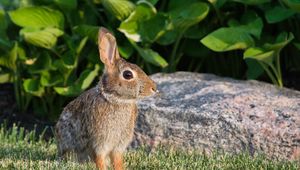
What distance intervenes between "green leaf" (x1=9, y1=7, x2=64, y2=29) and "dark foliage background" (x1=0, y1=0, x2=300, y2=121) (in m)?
0.01

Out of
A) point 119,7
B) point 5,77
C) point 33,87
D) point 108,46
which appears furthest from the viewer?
point 5,77

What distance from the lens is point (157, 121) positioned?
7281mm

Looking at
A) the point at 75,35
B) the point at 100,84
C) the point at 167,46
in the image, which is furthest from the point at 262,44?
the point at 100,84

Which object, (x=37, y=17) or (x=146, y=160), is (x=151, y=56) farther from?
(x=146, y=160)

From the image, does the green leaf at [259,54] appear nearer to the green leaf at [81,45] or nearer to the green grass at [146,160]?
the green grass at [146,160]

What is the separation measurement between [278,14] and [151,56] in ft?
4.45

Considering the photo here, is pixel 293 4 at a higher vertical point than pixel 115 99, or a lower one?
higher

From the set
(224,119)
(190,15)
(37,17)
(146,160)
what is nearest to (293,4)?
(190,15)

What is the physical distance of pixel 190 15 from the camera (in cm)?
791

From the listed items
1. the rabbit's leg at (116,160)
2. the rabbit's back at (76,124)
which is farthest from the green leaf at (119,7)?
the rabbit's leg at (116,160)

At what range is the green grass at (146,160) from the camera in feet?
19.5

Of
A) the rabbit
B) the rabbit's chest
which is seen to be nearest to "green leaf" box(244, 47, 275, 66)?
the rabbit

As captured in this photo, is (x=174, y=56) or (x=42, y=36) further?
(x=174, y=56)

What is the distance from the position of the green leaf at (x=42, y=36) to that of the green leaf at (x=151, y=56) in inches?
36.2
